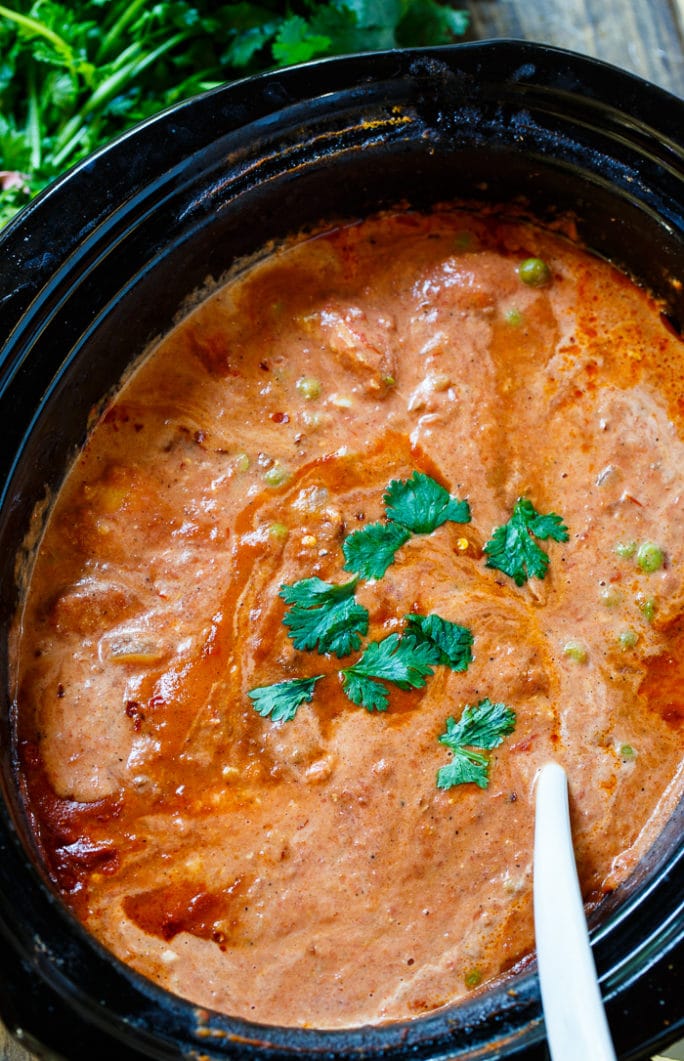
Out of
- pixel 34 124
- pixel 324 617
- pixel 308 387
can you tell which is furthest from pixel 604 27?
pixel 324 617

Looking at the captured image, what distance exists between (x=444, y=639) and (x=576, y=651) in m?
0.31

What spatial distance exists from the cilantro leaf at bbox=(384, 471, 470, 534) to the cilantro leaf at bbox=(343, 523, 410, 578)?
0.11ft

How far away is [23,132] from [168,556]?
4.79 feet

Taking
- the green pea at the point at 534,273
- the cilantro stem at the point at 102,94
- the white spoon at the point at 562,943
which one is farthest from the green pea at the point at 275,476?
the cilantro stem at the point at 102,94

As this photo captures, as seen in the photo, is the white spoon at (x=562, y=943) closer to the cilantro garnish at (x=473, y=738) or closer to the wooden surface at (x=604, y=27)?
the cilantro garnish at (x=473, y=738)

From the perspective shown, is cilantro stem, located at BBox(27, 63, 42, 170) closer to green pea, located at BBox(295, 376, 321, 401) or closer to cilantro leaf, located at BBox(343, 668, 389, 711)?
green pea, located at BBox(295, 376, 321, 401)

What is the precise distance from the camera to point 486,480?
239cm

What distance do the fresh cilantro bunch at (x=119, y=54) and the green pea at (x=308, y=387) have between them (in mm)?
904

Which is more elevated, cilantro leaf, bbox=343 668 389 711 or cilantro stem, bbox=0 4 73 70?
cilantro stem, bbox=0 4 73 70

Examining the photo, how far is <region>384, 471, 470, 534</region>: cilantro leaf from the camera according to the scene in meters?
2.37

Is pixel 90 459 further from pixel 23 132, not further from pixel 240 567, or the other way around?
pixel 23 132

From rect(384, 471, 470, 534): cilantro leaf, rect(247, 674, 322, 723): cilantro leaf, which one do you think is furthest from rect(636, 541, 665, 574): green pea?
rect(247, 674, 322, 723): cilantro leaf

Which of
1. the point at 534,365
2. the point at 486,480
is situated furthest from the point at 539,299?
the point at 486,480

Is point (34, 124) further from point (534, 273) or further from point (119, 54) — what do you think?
point (534, 273)
